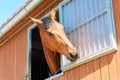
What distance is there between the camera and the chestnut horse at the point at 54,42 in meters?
5.77

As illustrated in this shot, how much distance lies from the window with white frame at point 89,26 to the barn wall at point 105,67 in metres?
0.07

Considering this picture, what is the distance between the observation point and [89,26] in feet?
19.0

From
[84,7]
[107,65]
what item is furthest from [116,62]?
[84,7]

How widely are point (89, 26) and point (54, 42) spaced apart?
27.0 inches

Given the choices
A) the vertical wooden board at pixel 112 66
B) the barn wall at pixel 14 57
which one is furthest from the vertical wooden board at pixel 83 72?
the barn wall at pixel 14 57

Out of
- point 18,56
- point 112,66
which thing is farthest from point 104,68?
point 18,56

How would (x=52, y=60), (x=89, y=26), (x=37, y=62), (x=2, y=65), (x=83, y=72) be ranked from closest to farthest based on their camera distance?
(x=83, y=72) < (x=89, y=26) < (x=52, y=60) < (x=2, y=65) < (x=37, y=62)

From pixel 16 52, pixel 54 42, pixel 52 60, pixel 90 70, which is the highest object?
pixel 54 42

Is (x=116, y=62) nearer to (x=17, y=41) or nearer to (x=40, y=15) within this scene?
(x=40, y=15)

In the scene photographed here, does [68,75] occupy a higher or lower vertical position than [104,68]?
lower

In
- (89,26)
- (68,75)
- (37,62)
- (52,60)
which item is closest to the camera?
(89,26)

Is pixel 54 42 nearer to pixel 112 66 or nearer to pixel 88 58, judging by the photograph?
pixel 88 58

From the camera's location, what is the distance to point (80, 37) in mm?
5957

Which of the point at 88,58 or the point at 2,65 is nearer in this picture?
the point at 88,58
